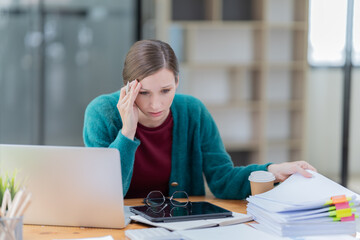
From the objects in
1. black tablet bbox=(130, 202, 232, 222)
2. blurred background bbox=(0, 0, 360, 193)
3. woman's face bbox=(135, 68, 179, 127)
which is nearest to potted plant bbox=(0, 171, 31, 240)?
black tablet bbox=(130, 202, 232, 222)

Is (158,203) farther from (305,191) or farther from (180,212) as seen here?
(305,191)

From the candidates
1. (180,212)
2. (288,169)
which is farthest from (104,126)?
(288,169)

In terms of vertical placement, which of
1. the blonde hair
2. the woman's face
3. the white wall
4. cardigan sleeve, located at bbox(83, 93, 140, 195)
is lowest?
the white wall

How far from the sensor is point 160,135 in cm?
203

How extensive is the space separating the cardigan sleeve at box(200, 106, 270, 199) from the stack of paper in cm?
35

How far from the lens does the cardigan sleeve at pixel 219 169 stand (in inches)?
71.2

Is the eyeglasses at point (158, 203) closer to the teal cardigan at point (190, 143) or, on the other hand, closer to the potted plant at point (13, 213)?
the teal cardigan at point (190, 143)

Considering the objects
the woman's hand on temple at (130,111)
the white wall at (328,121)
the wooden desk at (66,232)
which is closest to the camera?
the wooden desk at (66,232)

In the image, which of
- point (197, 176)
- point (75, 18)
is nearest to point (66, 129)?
point (75, 18)

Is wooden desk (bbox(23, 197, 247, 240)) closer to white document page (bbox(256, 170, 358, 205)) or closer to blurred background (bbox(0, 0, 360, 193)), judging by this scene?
white document page (bbox(256, 170, 358, 205))

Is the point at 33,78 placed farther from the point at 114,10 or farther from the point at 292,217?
the point at 292,217

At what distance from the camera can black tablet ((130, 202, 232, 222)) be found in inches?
54.8

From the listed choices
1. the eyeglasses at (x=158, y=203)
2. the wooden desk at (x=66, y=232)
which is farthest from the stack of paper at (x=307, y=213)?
the wooden desk at (x=66, y=232)

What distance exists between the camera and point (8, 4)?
425cm
